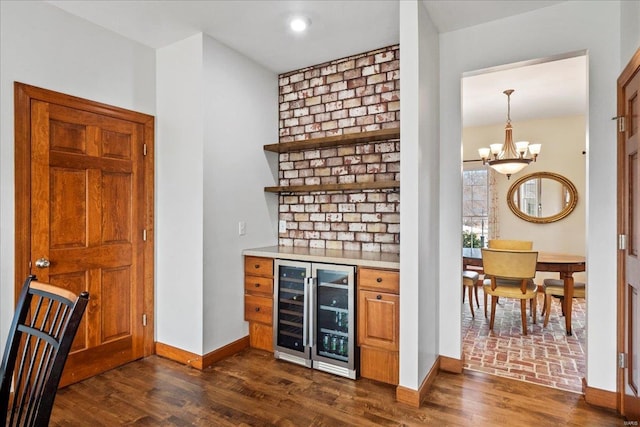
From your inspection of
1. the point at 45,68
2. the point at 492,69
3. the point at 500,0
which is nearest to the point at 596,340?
the point at 492,69

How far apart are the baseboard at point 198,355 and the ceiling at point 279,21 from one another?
2.61 m

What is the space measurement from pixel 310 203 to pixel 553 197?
4.39m

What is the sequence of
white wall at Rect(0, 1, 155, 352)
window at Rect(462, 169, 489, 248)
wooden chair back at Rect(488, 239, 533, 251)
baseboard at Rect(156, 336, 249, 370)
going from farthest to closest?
1. window at Rect(462, 169, 489, 248)
2. wooden chair back at Rect(488, 239, 533, 251)
3. baseboard at Rect(156, 336, 249, 370)
4. white wall at Rect(0, 1, 155, 352)

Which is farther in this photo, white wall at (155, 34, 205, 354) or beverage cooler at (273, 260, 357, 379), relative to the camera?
white wall at (155, 34, 205, 354)

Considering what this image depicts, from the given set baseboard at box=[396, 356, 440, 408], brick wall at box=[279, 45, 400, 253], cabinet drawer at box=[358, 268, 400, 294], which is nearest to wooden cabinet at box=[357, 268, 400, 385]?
cabinet drawer at box=[358, 268, 400, 294]

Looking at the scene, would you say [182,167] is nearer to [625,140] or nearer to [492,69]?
[492,69]

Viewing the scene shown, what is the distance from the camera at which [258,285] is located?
10.7 ft

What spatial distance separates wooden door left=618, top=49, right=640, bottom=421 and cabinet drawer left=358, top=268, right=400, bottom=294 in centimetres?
134

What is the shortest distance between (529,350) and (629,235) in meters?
1.65

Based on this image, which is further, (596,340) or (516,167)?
(516,167)

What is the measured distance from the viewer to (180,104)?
307 cm

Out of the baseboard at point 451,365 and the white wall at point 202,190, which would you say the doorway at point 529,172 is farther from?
the white wall at point 202,190

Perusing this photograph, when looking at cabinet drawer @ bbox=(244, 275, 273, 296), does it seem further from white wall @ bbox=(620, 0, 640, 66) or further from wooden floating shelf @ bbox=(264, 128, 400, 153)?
white wall @ bbox=(620, 0, 640, 66)

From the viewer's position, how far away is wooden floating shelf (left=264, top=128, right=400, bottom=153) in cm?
294
